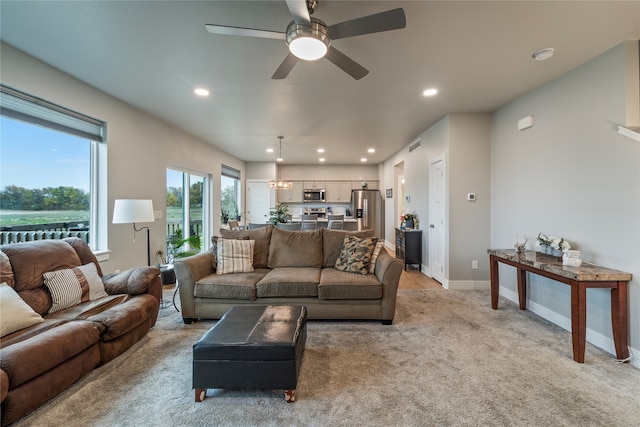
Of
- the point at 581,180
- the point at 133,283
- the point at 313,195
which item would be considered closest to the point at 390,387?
the point at 133,283

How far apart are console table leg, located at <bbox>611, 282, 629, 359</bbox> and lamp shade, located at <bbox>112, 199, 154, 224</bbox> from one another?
4.49 m

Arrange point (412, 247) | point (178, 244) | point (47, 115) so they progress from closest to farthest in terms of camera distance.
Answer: point (47, 115), point (178, 244), point (412, 247)

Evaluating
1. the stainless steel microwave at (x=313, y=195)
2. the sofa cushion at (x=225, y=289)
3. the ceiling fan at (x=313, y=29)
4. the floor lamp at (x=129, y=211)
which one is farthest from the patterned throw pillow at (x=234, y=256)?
the stainless steel microwave at (x=313, y=195)

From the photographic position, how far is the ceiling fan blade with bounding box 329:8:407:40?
1.56 m

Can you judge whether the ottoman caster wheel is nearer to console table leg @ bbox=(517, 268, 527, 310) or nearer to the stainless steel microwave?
console table leg @ bbox=(517, 268, 527, 310)

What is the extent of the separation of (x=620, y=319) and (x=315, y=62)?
3.37m

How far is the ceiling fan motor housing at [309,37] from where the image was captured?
169cm

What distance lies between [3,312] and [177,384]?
48.4 inches

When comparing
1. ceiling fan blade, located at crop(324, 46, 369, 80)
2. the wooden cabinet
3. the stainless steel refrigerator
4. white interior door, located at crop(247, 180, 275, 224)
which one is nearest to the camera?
ceiling fan blade, located at crop(324, 46, 369, 80)

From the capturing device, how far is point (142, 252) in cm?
395

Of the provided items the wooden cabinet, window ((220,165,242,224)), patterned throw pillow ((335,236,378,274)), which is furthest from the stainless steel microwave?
patterned throw pillow ((335,236,378,274))

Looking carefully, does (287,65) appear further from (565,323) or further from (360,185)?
(360,185)

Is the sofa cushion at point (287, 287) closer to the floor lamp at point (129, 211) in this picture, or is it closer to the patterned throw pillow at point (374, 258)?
the patterned throw pillow at point (374, 258)

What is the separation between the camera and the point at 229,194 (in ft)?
25.2
